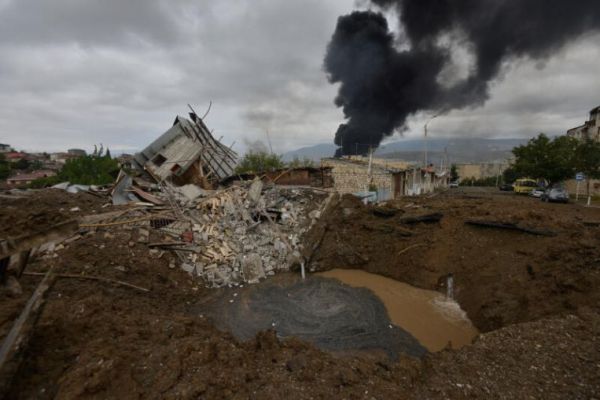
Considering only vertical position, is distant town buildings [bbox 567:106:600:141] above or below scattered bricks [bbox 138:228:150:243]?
above

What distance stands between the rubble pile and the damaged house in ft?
9.20

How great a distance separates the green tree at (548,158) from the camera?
76.7 feet

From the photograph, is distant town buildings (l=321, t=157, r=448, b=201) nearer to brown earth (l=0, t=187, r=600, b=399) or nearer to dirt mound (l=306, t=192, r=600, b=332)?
dirt mound (l=306, t=192, r=600, b=332)

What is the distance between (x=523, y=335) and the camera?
3818 mm

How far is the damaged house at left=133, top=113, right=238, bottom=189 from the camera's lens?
12.4 m

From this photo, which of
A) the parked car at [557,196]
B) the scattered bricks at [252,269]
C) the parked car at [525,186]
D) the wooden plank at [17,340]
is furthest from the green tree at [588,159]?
the wooden plank at [17,340]

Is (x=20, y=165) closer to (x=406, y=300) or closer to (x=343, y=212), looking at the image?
(x=343, y=212)

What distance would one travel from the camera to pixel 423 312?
6.45 metres

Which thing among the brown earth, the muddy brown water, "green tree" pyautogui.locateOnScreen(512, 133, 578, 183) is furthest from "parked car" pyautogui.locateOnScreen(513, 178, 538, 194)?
the muddy brown water

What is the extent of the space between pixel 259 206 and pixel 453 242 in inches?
282

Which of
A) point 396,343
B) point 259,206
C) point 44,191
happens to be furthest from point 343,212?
point 44,191

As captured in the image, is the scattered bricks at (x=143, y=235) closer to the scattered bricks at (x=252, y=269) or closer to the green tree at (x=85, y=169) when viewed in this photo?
the scattered bricks at (x=252, y=269)

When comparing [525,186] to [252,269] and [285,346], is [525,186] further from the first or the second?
[285,346]

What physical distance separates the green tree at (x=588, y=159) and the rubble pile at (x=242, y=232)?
26142mm
